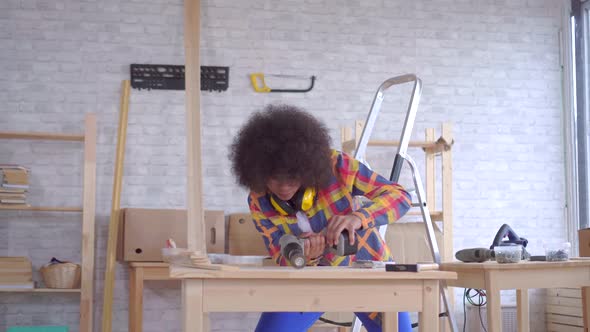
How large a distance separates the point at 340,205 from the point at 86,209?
2.64m

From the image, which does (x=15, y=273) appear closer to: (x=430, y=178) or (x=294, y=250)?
(x=430, y=178)

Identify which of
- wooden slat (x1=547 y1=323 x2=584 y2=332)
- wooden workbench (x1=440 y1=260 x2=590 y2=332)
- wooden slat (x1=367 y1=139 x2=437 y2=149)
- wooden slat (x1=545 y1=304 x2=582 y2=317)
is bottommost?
wooden slat (x1=547 y1=323 x2=584 y2=332)

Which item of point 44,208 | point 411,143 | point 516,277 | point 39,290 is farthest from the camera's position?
point 411,143

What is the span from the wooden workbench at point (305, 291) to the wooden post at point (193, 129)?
4.8 inches

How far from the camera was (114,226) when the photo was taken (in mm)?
4855

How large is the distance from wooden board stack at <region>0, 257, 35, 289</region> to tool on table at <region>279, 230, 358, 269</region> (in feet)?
9.15

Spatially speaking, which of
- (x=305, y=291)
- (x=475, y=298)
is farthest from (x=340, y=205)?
(x=475, y=298)

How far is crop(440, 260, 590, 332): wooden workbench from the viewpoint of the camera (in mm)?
2896

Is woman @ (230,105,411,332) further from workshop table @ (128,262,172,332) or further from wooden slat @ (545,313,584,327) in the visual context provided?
wooden slat @ (545,313,584,327)

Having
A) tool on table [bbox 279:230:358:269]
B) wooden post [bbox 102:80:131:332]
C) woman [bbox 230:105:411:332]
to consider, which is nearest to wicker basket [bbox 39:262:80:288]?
wooden post [bbox 102:80:131:332]

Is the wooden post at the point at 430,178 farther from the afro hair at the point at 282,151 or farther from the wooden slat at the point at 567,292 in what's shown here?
the afro hair at the point at 282,151

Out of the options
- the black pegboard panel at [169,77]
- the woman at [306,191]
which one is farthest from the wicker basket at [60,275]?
the woman at [306,191]

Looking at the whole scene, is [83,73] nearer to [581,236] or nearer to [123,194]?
[123,194]

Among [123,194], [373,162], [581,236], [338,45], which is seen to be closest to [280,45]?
[338,45]
